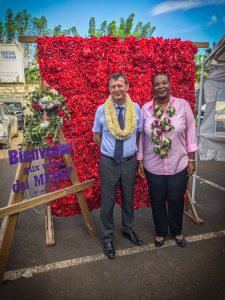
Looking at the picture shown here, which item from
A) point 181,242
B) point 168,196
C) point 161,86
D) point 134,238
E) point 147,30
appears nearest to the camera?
point 161,86

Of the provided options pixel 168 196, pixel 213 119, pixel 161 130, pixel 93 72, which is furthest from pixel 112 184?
pixel 213 119

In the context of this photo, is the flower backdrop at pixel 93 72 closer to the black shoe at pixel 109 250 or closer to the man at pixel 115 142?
the man at pixel 115 142

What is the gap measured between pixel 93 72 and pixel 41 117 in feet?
3.61

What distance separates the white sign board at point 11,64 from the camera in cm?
2459

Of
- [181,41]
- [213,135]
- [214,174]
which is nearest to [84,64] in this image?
[181,41]

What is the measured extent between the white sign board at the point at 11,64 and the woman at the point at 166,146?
2476 cm

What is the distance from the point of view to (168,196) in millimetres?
3193

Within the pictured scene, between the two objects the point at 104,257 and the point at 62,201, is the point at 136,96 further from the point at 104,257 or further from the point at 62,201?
the point at 104,257

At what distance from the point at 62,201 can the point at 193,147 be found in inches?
85.4

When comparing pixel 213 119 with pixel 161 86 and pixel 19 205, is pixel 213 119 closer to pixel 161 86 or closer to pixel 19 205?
pixel 161 86

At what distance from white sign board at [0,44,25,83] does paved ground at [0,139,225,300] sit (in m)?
24.1

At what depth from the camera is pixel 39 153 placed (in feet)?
9.84

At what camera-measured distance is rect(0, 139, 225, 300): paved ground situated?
8.33 feet

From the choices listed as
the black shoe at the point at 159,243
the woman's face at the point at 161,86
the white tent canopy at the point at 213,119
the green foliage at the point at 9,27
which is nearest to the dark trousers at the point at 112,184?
the black shoe at the point at 159,243
